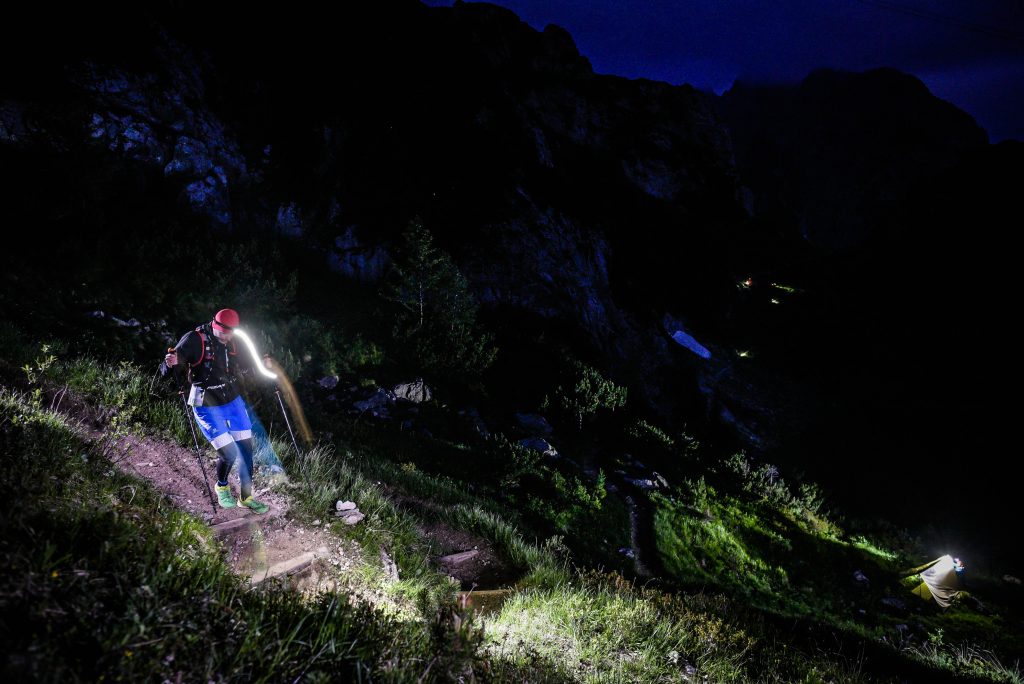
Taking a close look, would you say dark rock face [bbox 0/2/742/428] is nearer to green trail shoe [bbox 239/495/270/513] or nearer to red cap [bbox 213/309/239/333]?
red cap [bbox 213/309/239/333]

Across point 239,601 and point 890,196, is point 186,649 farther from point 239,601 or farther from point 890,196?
point 890,196

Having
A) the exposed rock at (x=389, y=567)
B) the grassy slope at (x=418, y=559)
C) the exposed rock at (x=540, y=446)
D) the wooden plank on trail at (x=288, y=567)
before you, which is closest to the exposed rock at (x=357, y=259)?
the grassy slope at (x=418, y=559)

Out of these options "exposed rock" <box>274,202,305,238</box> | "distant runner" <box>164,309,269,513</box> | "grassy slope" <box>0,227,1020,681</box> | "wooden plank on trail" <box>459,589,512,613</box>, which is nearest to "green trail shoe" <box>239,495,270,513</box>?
"distant runner" <box>164,309,269,513</box>

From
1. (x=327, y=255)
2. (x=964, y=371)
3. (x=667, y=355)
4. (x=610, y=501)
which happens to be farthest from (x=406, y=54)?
(x=964, y=371)

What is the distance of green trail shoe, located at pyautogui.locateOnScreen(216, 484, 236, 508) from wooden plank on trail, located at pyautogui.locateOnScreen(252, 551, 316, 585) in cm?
133

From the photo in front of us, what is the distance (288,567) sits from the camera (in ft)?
13.9

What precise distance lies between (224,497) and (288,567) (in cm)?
156

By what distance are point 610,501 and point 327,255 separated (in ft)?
56.5

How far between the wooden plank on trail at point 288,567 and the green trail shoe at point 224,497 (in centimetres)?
133

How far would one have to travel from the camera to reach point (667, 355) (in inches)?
1153

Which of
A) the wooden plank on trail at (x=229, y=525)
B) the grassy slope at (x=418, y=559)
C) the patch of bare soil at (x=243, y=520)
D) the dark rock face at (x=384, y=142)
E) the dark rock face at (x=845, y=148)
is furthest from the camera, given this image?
the dark rock face at (x=845, y=148)

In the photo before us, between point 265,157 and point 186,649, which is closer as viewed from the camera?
point 186,649

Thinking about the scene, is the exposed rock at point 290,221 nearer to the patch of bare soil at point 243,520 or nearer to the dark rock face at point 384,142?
the dark rock face at point 384,142

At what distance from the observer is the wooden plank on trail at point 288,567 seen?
398cm
